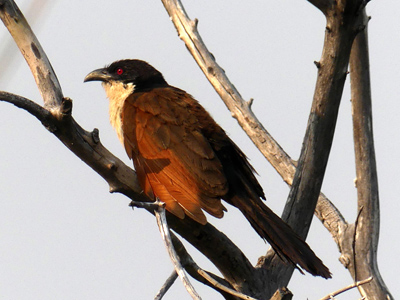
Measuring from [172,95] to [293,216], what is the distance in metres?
1.11

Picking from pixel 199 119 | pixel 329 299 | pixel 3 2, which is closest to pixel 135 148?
pixel 199 119

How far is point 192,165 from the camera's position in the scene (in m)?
3.40

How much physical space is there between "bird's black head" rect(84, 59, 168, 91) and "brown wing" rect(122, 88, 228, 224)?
1.94ft

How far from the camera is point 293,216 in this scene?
334cm

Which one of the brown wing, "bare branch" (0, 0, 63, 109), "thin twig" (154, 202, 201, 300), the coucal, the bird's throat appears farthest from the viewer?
the bird's throat

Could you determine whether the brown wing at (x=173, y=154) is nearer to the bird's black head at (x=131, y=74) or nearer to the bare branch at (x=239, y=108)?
the bare branch at (x=239, y=108)

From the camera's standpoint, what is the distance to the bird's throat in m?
3.97

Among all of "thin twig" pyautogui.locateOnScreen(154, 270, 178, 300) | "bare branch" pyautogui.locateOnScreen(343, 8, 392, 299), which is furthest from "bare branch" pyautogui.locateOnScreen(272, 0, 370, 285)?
"thin twig" pyautogui.locateOnScreen(154, 270, 178, 300)

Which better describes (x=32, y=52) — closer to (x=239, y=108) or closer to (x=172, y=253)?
(x=172, y=253)

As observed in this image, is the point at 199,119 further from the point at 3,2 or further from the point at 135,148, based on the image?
the point at 3,2

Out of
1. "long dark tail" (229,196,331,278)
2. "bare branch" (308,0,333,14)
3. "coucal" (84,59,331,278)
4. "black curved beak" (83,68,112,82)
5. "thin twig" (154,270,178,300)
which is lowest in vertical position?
"thin twig" (154,270,178,300)

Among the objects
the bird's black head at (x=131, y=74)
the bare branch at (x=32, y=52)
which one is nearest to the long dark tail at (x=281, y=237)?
the bare branch at (x=32, y=52)

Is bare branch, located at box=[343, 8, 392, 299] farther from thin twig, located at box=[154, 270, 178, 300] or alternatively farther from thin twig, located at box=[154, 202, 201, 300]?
thin twig, located at box=[154, 202, 201, 300]

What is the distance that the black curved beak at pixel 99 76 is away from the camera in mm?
4586
